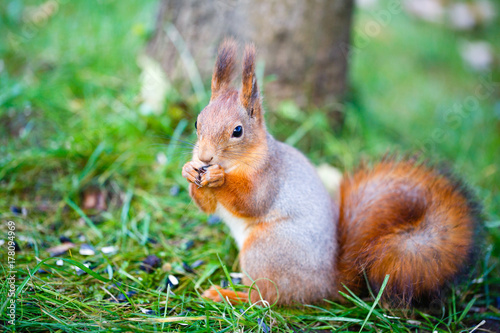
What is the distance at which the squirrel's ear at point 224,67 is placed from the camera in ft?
5.43

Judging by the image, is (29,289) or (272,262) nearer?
(29,289)

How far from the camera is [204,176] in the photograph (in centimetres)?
161

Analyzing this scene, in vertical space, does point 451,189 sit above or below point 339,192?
above

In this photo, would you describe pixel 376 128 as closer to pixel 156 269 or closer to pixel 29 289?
pixel 156 269

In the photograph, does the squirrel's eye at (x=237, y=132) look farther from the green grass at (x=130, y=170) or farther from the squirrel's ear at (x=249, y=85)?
the green grass at (x=130, y=170)

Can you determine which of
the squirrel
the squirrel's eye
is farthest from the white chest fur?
the squirrel's eye

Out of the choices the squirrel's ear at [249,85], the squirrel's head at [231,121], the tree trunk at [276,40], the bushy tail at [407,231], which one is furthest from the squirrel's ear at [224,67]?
the tree trunk at [276,40]

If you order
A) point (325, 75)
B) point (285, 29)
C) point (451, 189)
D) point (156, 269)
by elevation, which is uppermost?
point (285, 29)

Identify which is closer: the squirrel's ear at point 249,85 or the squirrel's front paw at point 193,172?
the squirrel's ear at point 249,85

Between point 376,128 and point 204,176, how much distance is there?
2352 mm

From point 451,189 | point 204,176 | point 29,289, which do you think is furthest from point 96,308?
point 451,189

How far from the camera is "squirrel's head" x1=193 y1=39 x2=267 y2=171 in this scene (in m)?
1.56

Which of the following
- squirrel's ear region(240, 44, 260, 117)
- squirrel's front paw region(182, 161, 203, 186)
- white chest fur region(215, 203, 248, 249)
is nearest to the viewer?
squirrel's ear region(240, 44, 260, 117)

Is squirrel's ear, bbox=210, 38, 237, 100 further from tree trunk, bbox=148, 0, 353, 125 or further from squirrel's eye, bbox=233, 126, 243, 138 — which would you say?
tree trunk, bbox=148, 0, 353, 125
